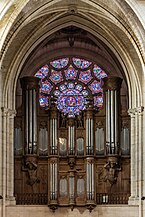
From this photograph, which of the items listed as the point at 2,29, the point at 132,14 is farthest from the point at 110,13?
the point at 2,29

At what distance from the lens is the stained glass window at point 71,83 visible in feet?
124

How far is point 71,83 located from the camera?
38375 mm

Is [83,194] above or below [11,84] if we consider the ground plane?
below

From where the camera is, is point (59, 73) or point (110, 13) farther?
point (59, 73)

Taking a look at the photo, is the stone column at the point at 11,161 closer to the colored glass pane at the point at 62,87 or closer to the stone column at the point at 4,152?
the stone column at the point at 4,152

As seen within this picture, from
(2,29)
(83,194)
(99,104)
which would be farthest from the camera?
(99,104)

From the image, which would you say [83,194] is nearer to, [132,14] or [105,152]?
[105,152]

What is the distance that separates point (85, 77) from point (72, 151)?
11.8ft

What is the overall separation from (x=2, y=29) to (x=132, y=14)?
12.3 feet

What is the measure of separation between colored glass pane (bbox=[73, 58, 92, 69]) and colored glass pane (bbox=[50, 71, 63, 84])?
0.66 meters

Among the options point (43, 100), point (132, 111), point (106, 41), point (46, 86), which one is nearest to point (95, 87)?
point (46, 86)

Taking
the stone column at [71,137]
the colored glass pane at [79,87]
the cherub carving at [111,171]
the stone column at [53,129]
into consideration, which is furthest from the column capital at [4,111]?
the colored glass pane at [79,87]

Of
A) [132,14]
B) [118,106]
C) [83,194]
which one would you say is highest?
[132,14]

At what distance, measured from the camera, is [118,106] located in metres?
36.5
